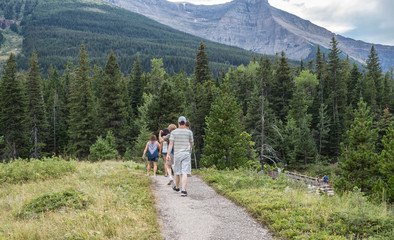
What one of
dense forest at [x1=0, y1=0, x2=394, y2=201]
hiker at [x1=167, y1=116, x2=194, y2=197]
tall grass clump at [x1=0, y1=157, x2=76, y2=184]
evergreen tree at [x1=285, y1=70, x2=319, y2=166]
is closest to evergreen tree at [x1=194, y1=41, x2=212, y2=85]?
dense forest at [x1=0, y1=0, x2=394, y2=201]

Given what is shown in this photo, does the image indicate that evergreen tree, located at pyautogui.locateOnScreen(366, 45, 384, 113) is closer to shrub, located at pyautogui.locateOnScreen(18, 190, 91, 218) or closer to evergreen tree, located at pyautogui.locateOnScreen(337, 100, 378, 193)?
evergreen tree, located at pyautogui.locateOnScreen(337, 100, 378, 193)

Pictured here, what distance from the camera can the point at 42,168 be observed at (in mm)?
12938

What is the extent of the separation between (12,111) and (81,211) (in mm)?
44456

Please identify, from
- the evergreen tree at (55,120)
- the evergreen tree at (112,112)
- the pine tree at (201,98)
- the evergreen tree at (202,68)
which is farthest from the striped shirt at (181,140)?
the evergreen tree at (55,120)

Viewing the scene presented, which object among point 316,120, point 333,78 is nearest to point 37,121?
point 316,120

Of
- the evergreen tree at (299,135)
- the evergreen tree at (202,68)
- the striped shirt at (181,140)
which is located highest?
the evergreen tree at (202,68)

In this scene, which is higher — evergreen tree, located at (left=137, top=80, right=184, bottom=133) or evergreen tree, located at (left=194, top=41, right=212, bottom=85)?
evergreen tree, located at (left=194, top=41, right=212, bottom=85)

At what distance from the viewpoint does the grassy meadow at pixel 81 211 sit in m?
5.49

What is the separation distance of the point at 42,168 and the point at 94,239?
31.3 ft

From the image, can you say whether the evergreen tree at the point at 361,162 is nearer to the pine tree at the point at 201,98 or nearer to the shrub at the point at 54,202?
the shrub at the point at 54,202

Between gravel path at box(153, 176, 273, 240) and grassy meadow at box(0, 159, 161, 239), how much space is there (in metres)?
0.41

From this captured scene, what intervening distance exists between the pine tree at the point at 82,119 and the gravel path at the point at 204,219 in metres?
37.0

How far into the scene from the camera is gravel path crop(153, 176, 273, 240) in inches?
232

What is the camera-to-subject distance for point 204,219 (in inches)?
270
